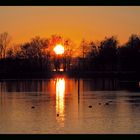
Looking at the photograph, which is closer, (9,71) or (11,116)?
(11,116)

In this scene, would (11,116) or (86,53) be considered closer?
(11,116)

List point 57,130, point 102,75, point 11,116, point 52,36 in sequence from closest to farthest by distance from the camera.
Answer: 1. point 57,130
2. point 11,116
3. point 102,75
4. point 52,36

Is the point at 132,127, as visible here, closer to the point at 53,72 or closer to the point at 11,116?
the point at 11,116

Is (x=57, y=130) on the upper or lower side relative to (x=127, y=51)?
lower

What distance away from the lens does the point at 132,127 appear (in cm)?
2122

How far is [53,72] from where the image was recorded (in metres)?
123

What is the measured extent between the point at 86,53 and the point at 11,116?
10497 cm
